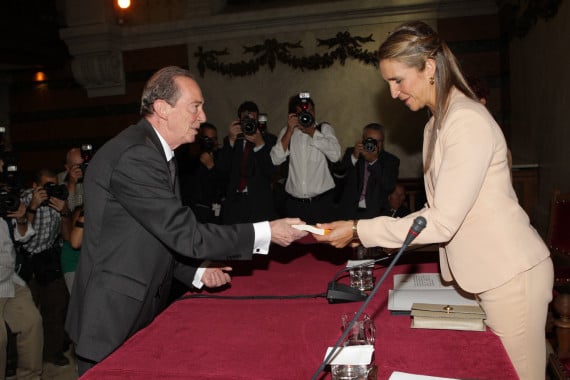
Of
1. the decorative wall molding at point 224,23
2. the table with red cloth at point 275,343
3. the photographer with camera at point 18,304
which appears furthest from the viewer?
the decorative wall molding at point 224,23

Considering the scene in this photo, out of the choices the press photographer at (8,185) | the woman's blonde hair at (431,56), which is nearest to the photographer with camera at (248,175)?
the press photographer at (8,185)

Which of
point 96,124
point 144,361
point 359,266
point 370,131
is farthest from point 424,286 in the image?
point 96,124

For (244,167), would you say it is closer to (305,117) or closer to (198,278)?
(305,117)

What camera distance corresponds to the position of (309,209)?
483cm

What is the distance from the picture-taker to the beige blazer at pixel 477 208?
1.64 m

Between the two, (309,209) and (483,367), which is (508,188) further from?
(309,209)

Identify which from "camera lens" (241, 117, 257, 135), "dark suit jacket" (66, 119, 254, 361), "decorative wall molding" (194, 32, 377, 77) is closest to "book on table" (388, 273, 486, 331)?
"dark suit jacket" (66, 119, 254, 361)

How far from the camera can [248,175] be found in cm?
482

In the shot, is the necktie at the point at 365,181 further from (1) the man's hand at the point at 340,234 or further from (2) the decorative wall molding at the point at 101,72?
(2) the decorative wall molding at the point at 101,72

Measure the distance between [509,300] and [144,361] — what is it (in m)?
1.12

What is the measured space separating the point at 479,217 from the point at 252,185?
10.6 ft

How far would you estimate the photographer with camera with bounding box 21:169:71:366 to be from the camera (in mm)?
3859

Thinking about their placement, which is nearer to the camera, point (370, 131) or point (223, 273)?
point (223, 273)

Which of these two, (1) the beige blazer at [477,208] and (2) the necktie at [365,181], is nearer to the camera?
(1) the beige blazer at [477,208]
